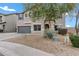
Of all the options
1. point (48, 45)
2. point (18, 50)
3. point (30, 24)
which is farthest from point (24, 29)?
point (48, 45)

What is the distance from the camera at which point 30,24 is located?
418 cm

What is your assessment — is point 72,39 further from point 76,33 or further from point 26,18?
point 26,18

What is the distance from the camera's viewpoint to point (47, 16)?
4164mm

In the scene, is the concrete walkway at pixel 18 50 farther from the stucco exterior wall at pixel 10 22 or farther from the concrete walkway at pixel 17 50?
the stucco exterior wall at pixel 10 22

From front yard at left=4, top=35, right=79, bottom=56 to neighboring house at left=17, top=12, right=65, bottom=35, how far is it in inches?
3.7

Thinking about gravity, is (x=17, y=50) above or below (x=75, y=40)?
below

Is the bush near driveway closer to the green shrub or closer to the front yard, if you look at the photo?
the front yard

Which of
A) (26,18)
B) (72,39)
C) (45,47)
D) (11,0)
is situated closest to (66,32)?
(72,39)

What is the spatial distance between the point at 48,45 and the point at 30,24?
0.43 meters

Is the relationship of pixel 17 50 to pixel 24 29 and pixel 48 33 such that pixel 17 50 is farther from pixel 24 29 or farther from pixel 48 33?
pixel 48 33

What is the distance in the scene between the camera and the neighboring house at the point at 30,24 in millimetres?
4156

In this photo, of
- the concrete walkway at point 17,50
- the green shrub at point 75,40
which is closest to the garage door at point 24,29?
the concrete walkway at point 17,50

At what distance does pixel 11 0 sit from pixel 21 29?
0.47m

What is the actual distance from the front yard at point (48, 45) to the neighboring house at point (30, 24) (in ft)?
0.31
